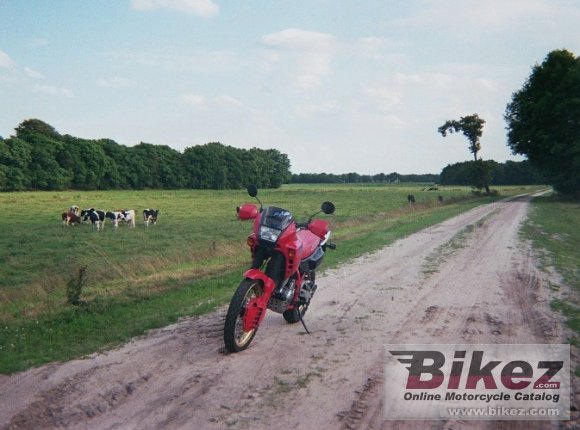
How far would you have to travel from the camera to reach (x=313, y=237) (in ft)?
23.9

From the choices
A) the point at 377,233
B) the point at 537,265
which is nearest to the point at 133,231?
the point at 377,233

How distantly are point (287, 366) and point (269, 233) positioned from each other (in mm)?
1590

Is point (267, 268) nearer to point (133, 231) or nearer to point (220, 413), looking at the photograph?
point (220, 413)

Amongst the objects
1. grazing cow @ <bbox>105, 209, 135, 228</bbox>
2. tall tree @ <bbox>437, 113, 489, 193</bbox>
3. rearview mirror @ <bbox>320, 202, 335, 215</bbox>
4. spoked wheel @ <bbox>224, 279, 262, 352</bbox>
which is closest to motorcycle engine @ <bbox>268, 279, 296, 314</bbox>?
spoked wheel @ <bbox>224, 279, 262, 352</bbox>

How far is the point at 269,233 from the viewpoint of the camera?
5938mm

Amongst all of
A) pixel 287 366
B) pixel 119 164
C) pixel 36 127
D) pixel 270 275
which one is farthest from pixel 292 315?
pixel 36 127

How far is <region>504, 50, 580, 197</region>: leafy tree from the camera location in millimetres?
43375

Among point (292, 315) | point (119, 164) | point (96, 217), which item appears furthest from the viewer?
point (119, 164)

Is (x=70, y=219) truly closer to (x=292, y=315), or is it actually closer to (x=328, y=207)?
(x=292, y=315)

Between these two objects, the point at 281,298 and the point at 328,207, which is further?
the point at 328,207

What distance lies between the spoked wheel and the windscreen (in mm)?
732

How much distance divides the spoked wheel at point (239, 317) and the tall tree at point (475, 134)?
2530 inches

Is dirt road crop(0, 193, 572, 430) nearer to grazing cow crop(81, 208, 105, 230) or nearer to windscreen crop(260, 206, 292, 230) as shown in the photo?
windscreen crop(260, 206, 292, 230)

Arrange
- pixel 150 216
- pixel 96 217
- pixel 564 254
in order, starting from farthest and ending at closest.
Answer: pixel 150 216
pixel 96 217
pixel 564 254
